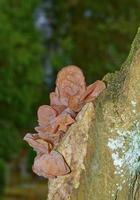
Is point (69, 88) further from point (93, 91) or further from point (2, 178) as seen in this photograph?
point (2, 178)

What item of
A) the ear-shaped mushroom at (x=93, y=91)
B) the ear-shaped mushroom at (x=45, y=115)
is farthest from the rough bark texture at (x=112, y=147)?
the ear-shaped mushroom at (x=45, y=115)

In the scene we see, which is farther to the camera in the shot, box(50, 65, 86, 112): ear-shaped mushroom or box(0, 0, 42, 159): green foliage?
box(0, 0, 42, 159): green foliage

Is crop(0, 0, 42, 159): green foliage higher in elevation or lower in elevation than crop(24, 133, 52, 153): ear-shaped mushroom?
higher

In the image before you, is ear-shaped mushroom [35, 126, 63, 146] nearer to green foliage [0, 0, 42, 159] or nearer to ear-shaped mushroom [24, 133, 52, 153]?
ear-shaped mushroom [24, 133, 52, 153]

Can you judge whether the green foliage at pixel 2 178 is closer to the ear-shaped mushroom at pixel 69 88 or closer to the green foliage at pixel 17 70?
the green foliage at pixel 17 70

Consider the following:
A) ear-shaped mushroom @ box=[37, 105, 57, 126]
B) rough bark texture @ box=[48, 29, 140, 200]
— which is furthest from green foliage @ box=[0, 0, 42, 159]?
rough bark texture @ box=[48, 29, 140, 200]

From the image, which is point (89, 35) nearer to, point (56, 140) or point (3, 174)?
point (3, 174)
